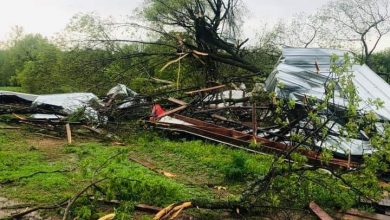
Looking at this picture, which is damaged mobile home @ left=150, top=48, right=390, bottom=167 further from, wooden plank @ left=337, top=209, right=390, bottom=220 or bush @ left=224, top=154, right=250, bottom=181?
wooden plank @ left=337, top=209, right=390, bottom=220

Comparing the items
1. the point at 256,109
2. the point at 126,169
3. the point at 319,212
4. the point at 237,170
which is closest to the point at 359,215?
the point at 319,212

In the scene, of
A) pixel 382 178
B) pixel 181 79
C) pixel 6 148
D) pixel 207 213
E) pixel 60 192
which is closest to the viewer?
pixel 207 213

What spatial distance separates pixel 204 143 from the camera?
809 cm

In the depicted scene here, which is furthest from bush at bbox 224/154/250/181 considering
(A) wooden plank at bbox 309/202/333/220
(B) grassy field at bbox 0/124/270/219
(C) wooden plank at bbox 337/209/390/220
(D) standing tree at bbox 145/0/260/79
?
(D) standing tree at bbox 145/0/260/79

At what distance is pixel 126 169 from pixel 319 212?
2.93 meters

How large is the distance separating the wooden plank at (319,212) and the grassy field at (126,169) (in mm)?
971

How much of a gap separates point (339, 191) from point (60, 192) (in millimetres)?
3493

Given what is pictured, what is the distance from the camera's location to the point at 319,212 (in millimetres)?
4371

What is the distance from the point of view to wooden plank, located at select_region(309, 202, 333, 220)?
4269 mm

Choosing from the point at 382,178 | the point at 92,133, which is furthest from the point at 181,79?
the point at 382,178

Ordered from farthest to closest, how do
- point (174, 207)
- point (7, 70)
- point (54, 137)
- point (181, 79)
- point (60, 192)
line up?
point (7, 70) < point (181, 79) < point (54, 137) < point (60, 192) < point (174, 207)

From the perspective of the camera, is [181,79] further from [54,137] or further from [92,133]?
[54,137]

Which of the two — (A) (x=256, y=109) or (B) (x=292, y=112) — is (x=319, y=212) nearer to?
(B) (x=292, y=112)

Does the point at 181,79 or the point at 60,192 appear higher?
the point at 181,79
